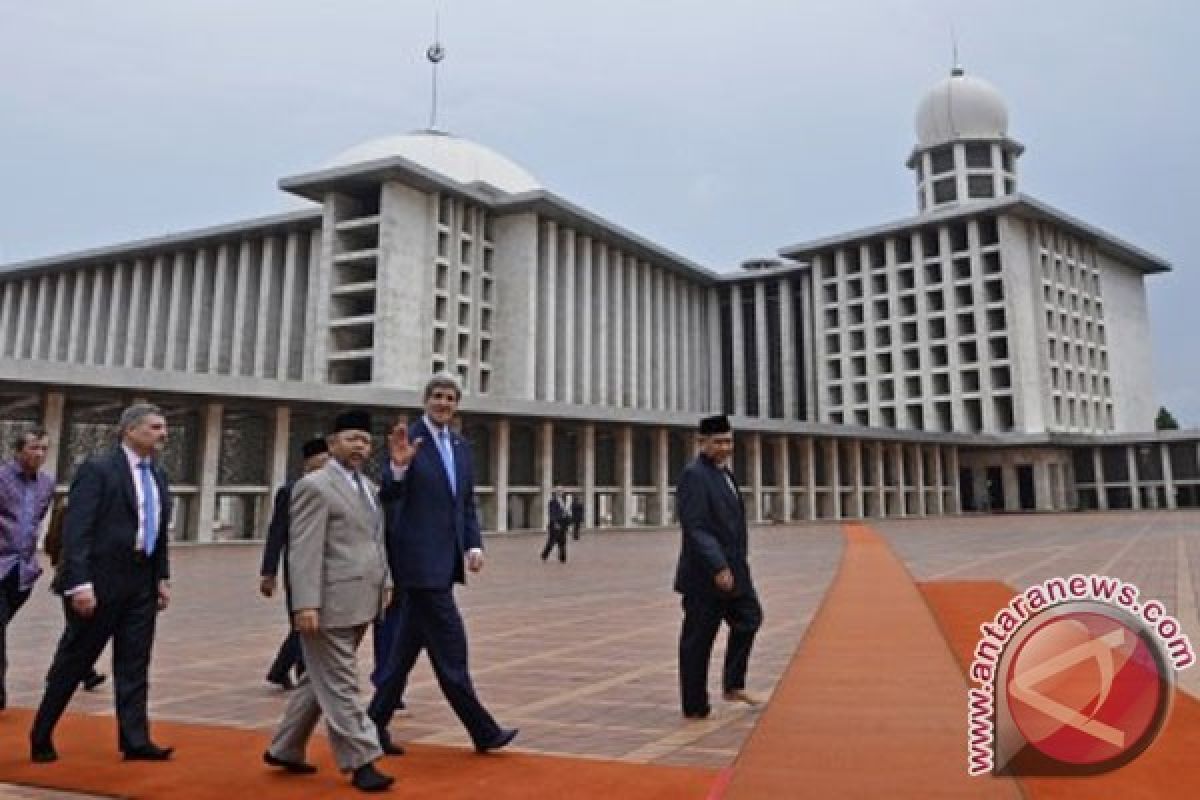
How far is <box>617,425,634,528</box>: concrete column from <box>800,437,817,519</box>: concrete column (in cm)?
1183

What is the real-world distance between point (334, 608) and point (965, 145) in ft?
216

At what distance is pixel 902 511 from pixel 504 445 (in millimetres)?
26685

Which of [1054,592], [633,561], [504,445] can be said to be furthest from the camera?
[504,445]

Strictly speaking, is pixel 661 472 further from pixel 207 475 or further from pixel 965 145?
pixel 965 145

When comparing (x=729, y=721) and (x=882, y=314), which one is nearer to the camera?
(x=729, y=721)

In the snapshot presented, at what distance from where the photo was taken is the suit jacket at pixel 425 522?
419 centimetres

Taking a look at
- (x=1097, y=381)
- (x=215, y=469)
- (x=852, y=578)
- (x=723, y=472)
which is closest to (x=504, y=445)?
(x=215, y=469)

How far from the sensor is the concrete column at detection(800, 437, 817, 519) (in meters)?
42.6

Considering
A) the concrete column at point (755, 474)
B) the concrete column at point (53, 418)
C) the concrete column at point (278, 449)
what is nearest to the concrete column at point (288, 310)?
the concrete column at point (278, 449)

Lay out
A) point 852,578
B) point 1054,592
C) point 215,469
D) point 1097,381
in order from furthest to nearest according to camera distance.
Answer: point 1097,381, point 215,469, point 852,578, point 1054,592

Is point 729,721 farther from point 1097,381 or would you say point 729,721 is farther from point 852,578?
point 1097,381

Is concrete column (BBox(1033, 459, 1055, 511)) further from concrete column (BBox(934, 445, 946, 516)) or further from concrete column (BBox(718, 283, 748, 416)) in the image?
concrete column (BBox(718, 283, 748, 416))

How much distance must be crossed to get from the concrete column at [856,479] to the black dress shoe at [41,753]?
144 feet

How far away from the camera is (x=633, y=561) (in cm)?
1694
